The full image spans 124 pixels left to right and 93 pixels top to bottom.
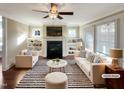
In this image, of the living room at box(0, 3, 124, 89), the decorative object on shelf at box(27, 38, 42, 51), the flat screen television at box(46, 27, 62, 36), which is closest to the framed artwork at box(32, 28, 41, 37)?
the living room at box(0, 3, 124, 89)

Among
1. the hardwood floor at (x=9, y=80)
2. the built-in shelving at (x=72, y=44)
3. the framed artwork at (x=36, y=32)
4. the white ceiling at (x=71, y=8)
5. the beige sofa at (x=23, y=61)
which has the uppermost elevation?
the white ceiling at (x=71, y=8)

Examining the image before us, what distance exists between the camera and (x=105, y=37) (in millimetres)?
4723

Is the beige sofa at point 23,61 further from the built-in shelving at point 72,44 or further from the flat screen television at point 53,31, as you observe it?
the flat screen television at point 53,31

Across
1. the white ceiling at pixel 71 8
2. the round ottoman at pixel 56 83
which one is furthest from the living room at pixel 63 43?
the round ottoman at pixel 56 83

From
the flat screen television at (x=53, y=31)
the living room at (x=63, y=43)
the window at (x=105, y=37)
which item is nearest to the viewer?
the living room at (x=63, y=43)

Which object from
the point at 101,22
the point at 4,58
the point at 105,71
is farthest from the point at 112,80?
the point at 4,58

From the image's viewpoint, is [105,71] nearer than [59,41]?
Yes

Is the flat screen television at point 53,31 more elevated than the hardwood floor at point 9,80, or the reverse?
the flat screen television at point 53,31

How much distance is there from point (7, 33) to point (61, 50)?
347 centimetres

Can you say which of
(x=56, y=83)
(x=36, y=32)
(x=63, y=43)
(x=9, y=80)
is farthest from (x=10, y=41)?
(x=56, y=83)

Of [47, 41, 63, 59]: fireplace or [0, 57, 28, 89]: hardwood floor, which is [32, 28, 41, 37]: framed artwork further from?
[0, 57, 28, 89]: hardwood floor

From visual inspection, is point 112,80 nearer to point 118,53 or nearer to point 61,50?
point 118,53

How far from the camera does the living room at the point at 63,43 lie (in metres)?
3.39
